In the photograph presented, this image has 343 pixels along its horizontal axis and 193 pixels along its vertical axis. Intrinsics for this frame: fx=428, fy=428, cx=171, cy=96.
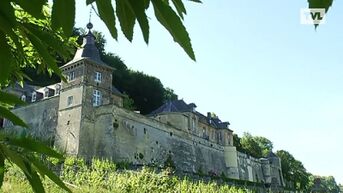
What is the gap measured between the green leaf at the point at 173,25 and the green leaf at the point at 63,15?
0.16 m

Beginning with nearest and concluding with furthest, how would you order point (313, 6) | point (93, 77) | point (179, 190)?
point (313, 6) → point (179, 190) → point (93, 77)

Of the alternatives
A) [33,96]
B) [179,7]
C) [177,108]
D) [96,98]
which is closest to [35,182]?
[179,7]

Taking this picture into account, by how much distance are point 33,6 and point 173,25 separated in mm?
249

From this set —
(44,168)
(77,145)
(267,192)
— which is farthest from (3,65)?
(77,145)

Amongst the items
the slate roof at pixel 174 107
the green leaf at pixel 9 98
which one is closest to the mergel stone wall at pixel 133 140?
the slate roof at pixel 174 107

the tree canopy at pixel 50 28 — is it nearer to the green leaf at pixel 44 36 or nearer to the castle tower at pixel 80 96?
the green leaf at pixel 44 36

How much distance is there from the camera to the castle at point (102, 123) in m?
33.7

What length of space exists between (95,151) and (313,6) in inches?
1327

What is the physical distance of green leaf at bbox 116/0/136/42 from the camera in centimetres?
81

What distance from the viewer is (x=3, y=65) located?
30.8 inches

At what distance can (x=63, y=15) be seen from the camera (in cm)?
72

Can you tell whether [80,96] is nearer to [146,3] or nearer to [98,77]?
[98,77]

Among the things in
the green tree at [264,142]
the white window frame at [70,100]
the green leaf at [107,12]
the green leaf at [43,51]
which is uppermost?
the green tree at [264,142]

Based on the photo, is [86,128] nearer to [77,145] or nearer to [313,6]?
[77,145]
